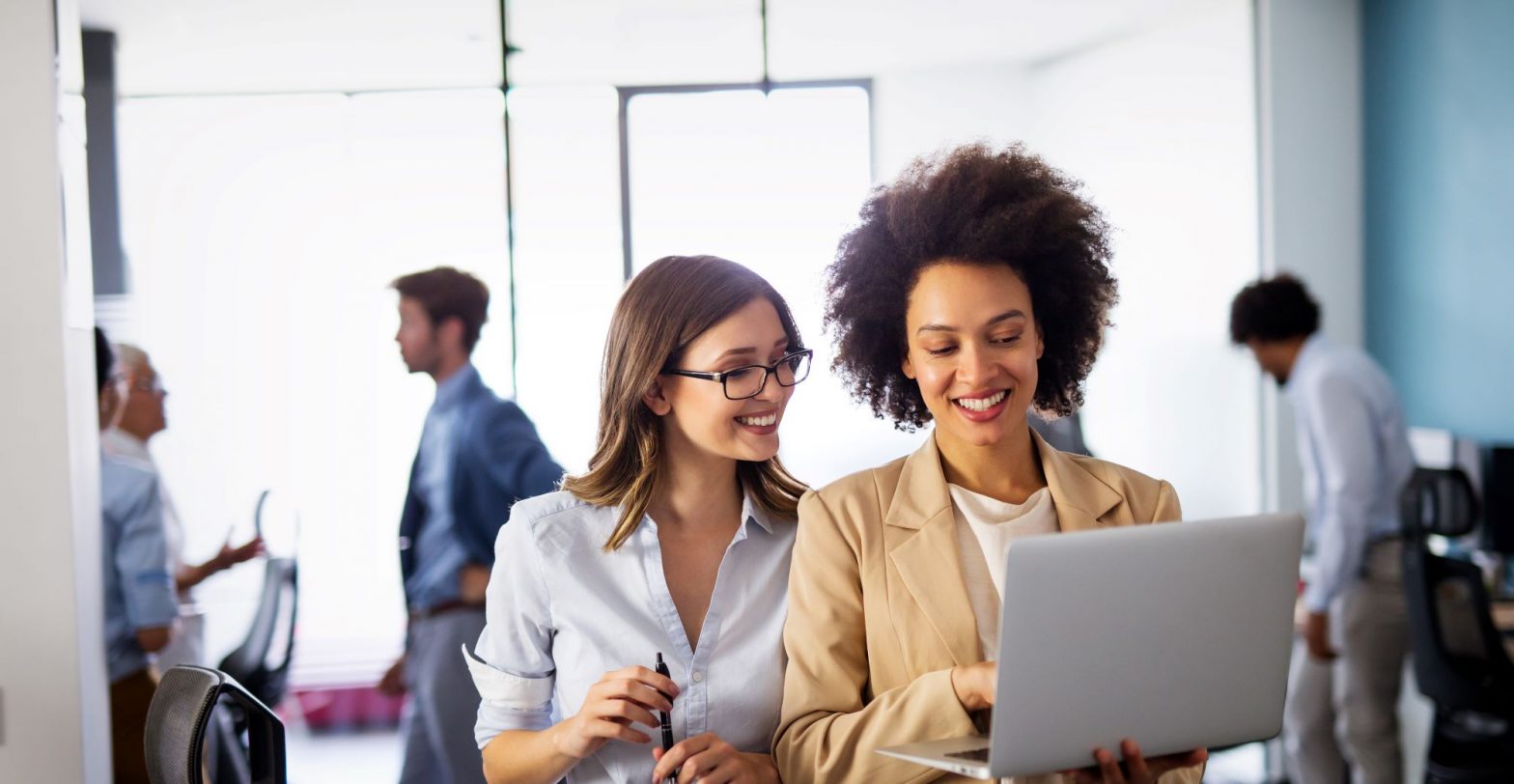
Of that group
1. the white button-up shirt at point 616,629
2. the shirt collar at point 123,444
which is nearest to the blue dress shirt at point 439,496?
the shirt collar at point 123,444

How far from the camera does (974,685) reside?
133cm

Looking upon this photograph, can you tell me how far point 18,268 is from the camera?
249 centimetres

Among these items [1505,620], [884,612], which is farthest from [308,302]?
[1505,620]

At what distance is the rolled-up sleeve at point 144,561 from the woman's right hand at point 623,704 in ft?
6.21

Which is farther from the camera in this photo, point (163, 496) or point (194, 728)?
point (163, 496)

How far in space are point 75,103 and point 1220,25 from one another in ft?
11.7

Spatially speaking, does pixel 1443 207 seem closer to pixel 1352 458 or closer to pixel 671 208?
pixel 1352 458

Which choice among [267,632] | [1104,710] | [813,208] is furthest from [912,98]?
[1104,710]

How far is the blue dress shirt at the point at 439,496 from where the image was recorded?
3.23 meters

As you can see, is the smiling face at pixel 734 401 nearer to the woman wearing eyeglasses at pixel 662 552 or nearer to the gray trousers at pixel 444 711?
the woman wearing eyeglasses at pixel 662 552

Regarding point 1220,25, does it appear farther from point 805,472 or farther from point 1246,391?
point 805,472

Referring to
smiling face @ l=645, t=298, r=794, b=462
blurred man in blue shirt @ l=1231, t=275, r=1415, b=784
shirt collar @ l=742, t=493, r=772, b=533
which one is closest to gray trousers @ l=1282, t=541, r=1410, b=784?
blurred man in blue shirt @ l=1231, t=275, r=1415, b=784

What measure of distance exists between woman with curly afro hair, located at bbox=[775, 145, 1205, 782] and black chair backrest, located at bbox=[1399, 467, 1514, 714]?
85.5 inches

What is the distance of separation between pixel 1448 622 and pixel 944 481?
2.60 metres
